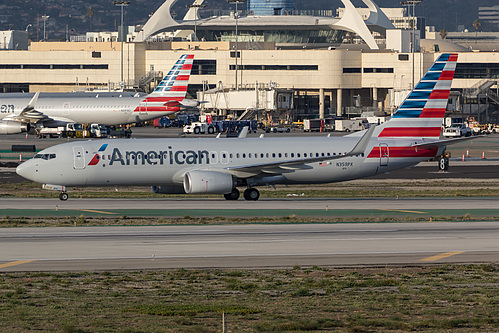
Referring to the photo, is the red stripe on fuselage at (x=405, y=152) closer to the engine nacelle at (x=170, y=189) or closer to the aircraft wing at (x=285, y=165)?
the aircraft wing at (x=285, y=165)

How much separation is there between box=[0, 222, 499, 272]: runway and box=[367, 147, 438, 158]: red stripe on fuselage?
12.6 m

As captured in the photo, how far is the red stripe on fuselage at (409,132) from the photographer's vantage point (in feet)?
177

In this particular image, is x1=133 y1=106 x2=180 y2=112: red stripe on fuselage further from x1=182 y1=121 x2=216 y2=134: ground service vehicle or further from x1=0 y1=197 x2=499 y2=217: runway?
Answer: x1=0 y1=197 x2=499 y2=217: runway

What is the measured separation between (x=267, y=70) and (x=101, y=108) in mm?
61004

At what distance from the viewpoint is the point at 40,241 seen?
35219 millimetres

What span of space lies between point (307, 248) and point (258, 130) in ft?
343

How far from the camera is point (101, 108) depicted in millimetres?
123875

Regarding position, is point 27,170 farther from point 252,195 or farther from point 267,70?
point 267,70

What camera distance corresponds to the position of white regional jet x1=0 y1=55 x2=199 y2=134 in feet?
400

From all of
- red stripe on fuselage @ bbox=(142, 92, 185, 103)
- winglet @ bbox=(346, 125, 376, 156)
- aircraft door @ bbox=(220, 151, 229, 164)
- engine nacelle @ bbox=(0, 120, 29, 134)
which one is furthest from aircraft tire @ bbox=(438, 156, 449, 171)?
engine nacelle @ bbox=(0, 120, 29, 134)

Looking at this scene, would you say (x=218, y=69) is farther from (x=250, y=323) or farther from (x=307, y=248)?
(x=250, y=323)

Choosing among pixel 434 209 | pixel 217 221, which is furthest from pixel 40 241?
pixel 434 209

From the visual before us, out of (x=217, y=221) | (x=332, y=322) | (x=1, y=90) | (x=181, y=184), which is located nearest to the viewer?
(x=332, y=322)

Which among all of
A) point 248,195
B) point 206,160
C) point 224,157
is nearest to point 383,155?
point 248,195
